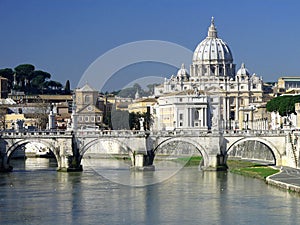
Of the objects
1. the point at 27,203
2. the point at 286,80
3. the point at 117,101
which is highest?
the point at 286,80

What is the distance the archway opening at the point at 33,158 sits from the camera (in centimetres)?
5178

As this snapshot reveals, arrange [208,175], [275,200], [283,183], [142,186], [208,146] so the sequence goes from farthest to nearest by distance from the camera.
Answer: [208,146] → [208,175] → [142,186] → [283,183] → [275,200]

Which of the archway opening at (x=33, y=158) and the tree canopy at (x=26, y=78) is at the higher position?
the tree canopy at (x=26, y=78)

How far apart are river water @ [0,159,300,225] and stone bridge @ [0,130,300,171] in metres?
1.37

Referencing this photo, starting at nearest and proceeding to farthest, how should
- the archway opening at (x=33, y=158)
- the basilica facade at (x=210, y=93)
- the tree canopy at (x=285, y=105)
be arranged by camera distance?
the archway opening at (x=33, y=158)
the tree canopy at (x=285, y=105)
the basilica facade at (x=210, y=93)

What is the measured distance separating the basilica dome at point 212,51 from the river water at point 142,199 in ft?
215

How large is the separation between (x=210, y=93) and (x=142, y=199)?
58818 mm

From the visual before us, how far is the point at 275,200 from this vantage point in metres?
33.2

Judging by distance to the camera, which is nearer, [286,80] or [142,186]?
[142,186]

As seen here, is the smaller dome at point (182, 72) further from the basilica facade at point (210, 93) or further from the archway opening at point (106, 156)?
the archway opening at point (106, 156)

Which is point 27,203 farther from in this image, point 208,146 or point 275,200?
point 208,146

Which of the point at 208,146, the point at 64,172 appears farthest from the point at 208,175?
the point at 64,172

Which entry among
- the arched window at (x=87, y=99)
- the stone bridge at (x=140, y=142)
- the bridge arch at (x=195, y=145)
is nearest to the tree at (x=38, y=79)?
the arched window at (x=87, y=99)

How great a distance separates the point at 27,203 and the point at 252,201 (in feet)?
24.3
